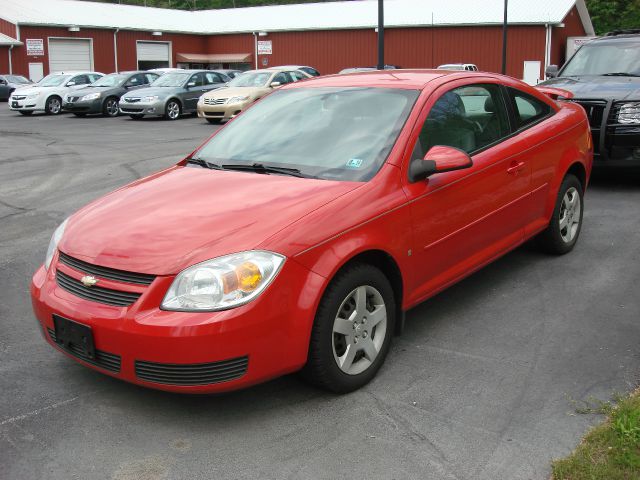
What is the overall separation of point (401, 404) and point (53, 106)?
23992 millimetres

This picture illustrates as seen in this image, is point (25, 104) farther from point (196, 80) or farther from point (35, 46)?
point (35, 46)

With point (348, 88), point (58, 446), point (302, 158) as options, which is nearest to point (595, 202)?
point (348, 88)

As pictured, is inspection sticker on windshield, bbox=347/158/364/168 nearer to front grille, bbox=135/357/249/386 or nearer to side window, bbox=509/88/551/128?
front grille, bbox=135/357/249/386

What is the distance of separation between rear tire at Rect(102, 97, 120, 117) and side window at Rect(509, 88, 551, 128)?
19.7 m

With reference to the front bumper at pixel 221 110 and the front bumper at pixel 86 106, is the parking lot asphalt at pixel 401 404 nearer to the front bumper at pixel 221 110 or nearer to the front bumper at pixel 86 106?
the front bumper at pixel 221 110

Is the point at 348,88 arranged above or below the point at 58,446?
above

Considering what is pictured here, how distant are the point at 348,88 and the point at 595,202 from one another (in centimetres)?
463

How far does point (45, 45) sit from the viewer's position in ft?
126

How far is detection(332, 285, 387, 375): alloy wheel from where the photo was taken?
3.67 metres

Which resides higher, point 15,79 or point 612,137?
point 15,79

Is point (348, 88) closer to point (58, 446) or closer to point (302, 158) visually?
point (302, 158)

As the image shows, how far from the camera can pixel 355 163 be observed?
4129 millimetres

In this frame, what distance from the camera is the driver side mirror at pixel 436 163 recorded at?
162 inches

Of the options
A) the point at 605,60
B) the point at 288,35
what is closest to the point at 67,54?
the point at 288,35
